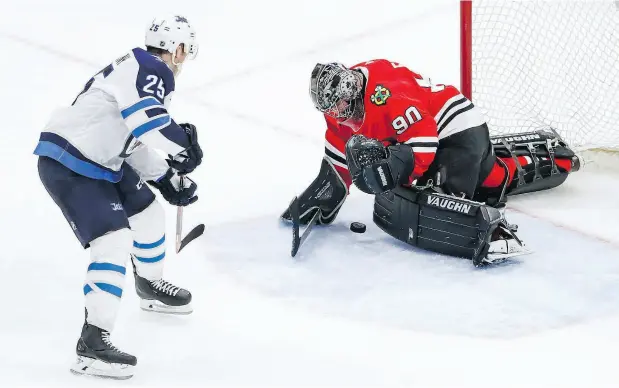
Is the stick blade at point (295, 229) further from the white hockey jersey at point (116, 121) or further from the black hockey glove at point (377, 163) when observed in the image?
the white hockey jersey at point (116, 121)

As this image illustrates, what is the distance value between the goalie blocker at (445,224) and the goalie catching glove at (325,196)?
18cm

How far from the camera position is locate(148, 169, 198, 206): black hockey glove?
10.2 ft

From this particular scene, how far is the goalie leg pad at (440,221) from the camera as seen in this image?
339 cm

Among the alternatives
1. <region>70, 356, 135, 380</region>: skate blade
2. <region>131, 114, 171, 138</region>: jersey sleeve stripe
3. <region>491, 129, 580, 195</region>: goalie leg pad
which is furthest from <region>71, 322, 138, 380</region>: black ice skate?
<region>491, 129, 580, 195</region>: goalie leg pad

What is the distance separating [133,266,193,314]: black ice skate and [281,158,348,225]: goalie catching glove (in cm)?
78

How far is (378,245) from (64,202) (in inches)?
49.3

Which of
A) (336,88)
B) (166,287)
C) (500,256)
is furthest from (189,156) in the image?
(500,256)

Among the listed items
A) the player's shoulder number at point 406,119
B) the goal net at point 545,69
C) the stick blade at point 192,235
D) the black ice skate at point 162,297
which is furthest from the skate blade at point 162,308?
the goal net at point 545,69

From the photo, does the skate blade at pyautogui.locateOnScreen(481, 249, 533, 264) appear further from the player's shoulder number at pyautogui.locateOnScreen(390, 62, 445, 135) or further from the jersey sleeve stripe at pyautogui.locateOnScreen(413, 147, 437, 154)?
the player's shoulder number at pyautogui.locateOnScreen(390, 62, 445, 135)

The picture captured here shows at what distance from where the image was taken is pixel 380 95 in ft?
11.4

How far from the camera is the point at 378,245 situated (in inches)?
144

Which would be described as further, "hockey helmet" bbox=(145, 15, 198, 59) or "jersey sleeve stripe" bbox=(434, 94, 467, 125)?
"jersey sleeve stripe" bbox=(434, 94, 467, 125)

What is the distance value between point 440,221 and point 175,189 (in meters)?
0.92

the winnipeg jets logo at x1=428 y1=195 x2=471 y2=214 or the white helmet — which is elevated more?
the white helmet
